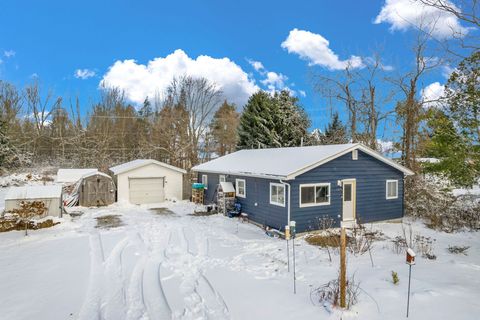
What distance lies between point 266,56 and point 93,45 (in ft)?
50.7

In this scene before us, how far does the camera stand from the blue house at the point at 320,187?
1089cm

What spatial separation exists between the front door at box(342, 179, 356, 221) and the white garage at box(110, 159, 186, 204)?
1047 cm

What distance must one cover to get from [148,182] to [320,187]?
424 inches

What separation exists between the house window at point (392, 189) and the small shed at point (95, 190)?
14113mm

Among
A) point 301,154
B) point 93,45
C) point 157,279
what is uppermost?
point 93,45

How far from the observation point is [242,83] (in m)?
30.7

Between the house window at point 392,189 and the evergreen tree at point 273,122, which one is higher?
the evergreen tree at point 273,122

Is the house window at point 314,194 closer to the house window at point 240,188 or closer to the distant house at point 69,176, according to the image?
the house window at point 240,188

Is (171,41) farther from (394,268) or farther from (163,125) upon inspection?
(394,268)

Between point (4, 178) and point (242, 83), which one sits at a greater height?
point (242, 83)

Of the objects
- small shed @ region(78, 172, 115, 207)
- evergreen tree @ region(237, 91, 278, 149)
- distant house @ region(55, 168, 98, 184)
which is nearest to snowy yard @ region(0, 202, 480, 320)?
small shed @ region(78, 172, 115, 207)

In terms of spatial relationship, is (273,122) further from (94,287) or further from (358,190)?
(94,287)

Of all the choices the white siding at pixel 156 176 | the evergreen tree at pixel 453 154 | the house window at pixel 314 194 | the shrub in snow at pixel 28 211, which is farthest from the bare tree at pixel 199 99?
the evergreen tree at pixel 453 154

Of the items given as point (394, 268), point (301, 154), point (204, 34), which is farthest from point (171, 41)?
point (394, 268)
